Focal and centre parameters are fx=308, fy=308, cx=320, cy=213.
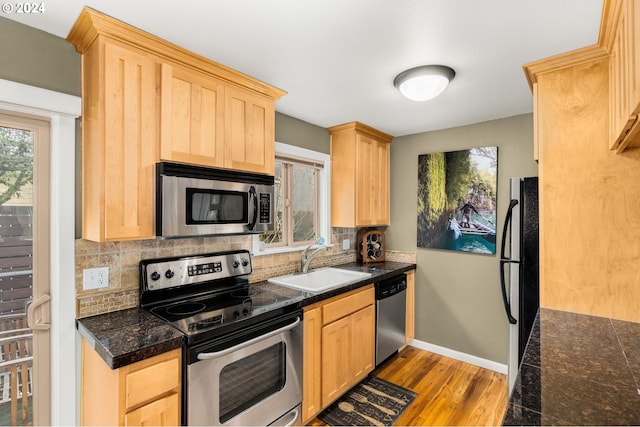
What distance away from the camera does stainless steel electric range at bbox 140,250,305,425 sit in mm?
1466

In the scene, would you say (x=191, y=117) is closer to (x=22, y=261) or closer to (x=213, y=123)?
(x=213, y=123)

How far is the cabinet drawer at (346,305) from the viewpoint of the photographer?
223cm

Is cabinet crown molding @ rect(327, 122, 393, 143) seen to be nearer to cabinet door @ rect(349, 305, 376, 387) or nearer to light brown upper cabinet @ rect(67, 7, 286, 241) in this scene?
light brown upper cabinet @ rect(67, 7, 286, 241)

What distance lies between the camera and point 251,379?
1.71 meters

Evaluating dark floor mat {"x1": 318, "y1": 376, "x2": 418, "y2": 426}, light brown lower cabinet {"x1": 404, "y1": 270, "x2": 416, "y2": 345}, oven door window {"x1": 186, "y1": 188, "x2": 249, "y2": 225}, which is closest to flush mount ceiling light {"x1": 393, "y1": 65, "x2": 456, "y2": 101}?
oven door window {"x1": 186, "y1": 188, "x2": 249, "y2": 225}

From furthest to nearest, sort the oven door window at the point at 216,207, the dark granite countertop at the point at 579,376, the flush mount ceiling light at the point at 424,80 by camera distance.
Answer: the flush mount ceiling light at the point at 424,80 < the oven door window at the point at 216,207 < the dark granite countertop at the point at 579,376

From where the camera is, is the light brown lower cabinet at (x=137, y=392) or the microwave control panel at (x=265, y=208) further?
the microwave control panel at (x=265, y=208)

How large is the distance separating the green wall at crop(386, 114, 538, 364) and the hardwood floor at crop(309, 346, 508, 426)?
0.70ft

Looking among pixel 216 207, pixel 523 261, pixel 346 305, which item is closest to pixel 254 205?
pixel 216 207

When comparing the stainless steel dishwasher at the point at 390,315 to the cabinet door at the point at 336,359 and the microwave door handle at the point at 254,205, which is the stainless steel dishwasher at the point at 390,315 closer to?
the cabinet door at the point at 336,359

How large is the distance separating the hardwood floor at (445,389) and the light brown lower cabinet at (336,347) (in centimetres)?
25

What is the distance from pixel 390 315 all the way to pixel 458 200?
4.32 feet

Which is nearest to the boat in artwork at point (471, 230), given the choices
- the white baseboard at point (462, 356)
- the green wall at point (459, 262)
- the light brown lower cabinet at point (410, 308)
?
the green wall at point (459, 262)

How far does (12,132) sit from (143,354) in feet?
4.18
